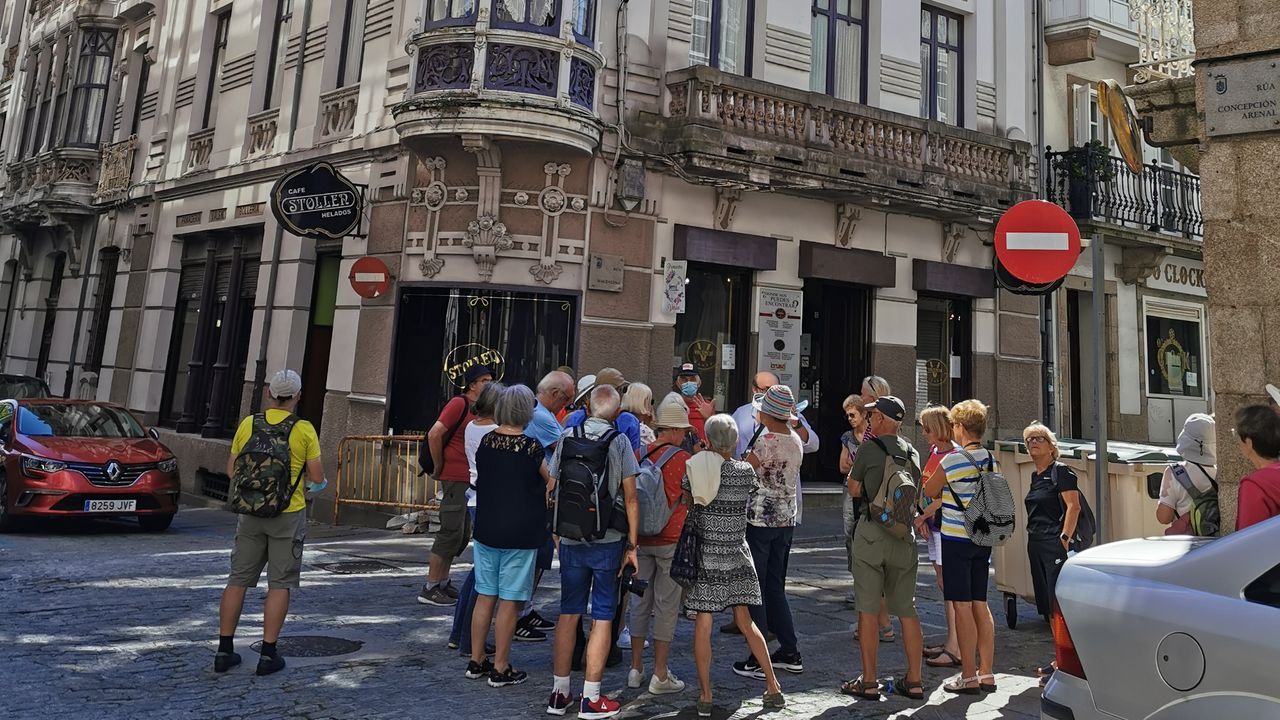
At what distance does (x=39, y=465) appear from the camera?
35.1 feet

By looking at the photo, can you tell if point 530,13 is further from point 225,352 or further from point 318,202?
point 225,352

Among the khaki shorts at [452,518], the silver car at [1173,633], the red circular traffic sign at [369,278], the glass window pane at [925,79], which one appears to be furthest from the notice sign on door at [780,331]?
the silver car at [1173,633]

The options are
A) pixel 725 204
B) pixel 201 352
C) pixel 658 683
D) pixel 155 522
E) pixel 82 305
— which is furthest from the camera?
pixel 82 305

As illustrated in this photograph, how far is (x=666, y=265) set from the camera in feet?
43.7

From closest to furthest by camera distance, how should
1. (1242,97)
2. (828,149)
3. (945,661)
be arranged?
1. (945,661)
2. (1242,97)
3. (828,149)

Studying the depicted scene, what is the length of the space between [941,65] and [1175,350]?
26.5ft

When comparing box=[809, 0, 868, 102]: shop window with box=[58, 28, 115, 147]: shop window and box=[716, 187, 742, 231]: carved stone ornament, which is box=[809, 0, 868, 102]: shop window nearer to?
box=[716, 187, 742, 231]: carved stone ornament

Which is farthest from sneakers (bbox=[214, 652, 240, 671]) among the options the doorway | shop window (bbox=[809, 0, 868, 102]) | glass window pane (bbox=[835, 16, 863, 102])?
glass window pane (bbox=[835, 16, 863, 102])

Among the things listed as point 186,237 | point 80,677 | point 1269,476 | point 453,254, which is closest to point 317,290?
point 453,254

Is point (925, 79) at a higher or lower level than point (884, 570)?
higher

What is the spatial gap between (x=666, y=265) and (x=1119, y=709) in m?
10.7

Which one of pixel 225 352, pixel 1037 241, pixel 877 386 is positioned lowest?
pixel 877 386

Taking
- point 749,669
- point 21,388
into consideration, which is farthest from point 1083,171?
point 21,388

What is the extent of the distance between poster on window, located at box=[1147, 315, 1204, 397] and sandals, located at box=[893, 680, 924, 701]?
1575 cm
